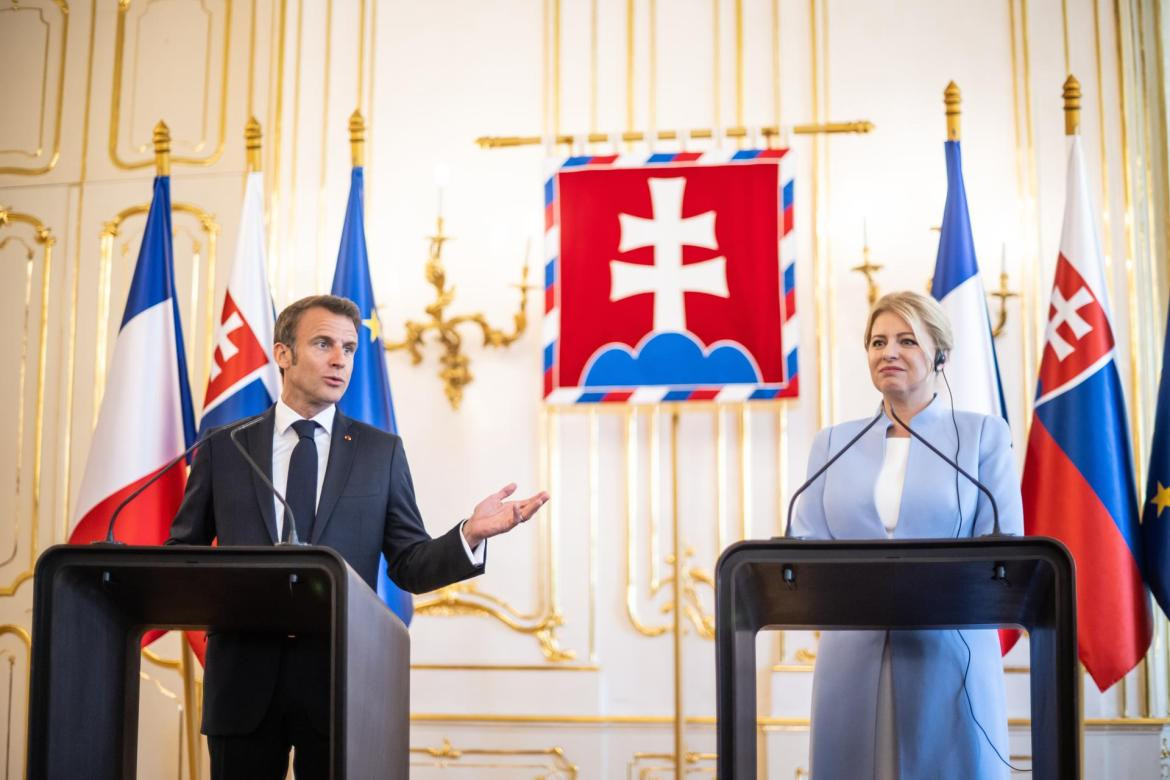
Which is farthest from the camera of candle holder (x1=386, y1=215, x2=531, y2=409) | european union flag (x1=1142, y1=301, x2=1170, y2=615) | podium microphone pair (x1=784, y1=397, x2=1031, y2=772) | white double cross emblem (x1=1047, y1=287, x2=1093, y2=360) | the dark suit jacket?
candle holder (x1=386, y1=215, x2=531, y2=409)

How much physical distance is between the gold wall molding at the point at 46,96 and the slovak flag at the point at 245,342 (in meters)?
1.18

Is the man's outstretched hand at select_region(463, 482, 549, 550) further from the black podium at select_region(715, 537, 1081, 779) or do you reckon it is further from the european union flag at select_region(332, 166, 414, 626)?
the european union flag at select_region(332, 166, 414, 626)

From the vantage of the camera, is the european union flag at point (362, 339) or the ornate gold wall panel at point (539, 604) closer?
the european union flag at point (362, 339)

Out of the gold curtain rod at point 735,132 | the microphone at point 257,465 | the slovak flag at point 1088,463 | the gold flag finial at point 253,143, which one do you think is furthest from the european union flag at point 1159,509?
the gold flag finial at point 253,143

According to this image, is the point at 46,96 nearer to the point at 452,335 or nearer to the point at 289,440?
the point at 452,335

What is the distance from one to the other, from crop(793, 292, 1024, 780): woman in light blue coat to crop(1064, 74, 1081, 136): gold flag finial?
181 cm

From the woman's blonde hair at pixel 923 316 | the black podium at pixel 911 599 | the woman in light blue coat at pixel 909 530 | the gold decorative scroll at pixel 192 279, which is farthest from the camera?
the gold decorative scroll at pixel 192 279

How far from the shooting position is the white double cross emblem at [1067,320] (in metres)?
4.37

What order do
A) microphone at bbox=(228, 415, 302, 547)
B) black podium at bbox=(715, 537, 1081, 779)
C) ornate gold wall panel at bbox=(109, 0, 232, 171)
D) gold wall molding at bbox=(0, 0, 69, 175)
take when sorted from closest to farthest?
1. black podium at bbox=(715, 537, 1081, 779)
2. microphone at bbox=(228, 415, 302, 547)
3. ornate gold wall panel at bbox=(109, 0, 232, 171)
4. gold wall molding at bbox=(0, 0, 69, 175)

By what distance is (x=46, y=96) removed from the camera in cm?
557

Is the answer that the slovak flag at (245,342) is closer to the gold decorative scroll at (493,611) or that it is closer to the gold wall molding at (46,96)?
the gold decorative scroll at (493,611)

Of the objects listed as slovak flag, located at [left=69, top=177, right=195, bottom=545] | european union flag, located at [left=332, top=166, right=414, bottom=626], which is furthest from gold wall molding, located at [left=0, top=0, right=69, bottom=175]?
european union flag, located at [left=332, top=166, right=414, bottom=626]

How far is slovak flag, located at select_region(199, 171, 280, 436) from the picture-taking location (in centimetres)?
454

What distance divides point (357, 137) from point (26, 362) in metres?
1.66
